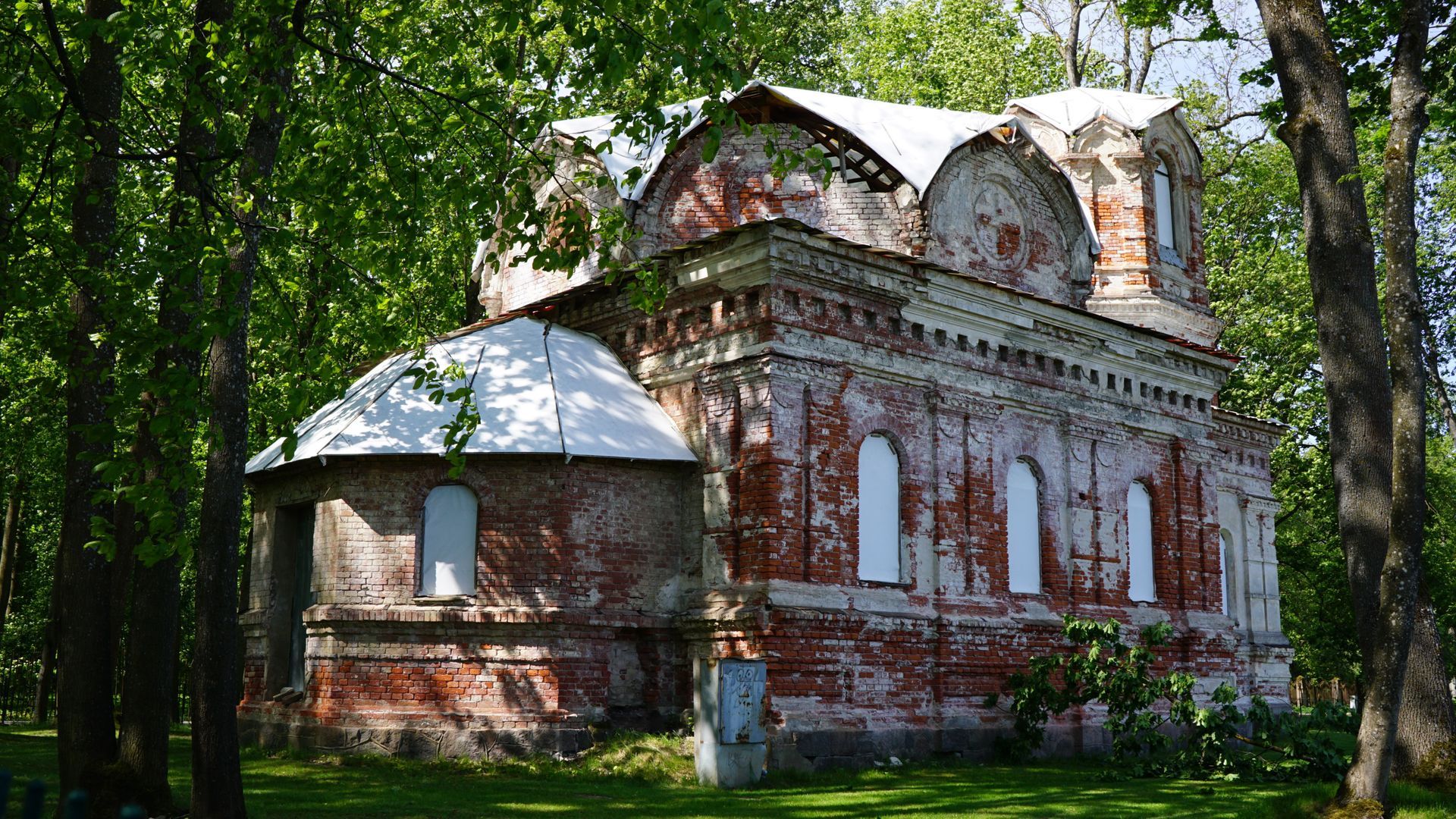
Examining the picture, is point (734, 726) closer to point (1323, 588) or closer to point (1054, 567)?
point (1054, 567)

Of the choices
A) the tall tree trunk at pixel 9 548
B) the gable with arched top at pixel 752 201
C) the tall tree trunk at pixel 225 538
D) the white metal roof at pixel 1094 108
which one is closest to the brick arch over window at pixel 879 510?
the gable with arched top at pixel 752 201

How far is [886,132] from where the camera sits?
61.9 ft

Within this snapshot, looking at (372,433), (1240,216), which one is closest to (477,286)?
(372,433)

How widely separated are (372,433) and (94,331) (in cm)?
525

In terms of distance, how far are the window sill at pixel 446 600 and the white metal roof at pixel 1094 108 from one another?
13.9 meters

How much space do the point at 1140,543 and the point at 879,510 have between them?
6.28 m

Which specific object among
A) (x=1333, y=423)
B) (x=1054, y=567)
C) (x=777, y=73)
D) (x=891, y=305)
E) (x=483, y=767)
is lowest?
(x=483, y=767)

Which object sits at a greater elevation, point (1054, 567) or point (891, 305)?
point (891, 305)

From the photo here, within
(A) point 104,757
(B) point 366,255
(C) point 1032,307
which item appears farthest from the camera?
(C) point 1032,307

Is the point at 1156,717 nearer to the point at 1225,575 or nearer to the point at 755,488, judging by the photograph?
the point at 755,488

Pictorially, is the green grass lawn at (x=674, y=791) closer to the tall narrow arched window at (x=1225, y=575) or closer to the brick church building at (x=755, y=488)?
the brick church building at (x=755, y=488)

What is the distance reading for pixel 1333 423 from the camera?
1210 cm

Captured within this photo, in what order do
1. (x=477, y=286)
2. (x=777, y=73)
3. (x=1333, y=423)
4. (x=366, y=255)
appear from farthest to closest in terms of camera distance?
(x=777, y=73)
(x=477, y=286)
(x=1333, y=423)
(x=366, y=255)

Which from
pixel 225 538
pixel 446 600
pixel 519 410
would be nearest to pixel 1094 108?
pixel 519 410
